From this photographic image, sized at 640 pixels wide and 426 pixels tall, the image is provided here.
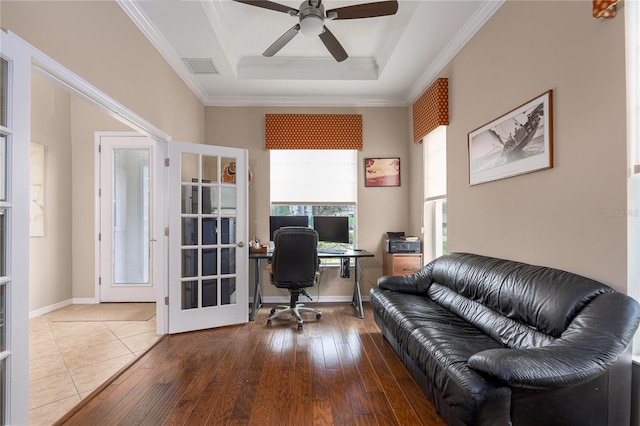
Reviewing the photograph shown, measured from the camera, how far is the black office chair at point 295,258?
3.37m

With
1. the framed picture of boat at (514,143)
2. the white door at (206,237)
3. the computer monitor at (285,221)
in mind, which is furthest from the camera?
the computer monitor at (285,221)

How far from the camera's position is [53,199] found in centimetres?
411

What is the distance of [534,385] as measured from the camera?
1.28m

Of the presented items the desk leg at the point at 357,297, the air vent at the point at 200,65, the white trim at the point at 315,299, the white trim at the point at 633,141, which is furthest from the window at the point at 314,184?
the white trim at the point at 633,141

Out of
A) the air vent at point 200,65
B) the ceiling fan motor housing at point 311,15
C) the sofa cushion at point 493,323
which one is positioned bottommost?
the sofa cushion at point 493,323

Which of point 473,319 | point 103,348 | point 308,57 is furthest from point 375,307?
point 308,57

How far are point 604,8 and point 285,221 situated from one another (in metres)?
3.50

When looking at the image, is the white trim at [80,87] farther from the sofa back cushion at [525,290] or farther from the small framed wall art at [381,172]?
the sofa back cushion at [525,290]

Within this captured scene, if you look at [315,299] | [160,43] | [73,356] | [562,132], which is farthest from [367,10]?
[73,356]

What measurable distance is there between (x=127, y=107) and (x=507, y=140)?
310cm

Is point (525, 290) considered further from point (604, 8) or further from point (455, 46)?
point (455, 46)

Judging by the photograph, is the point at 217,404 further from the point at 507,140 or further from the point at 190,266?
the point at 507,140

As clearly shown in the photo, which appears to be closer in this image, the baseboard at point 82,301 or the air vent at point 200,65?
the air vent at point 200,65

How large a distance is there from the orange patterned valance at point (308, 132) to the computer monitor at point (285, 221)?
41.8 inches
